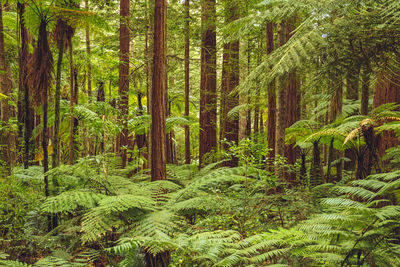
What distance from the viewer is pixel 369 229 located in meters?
2.33

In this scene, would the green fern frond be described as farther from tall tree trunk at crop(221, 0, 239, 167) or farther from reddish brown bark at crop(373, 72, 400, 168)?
reddish brown bark at crop(373, 72, 400, 168)

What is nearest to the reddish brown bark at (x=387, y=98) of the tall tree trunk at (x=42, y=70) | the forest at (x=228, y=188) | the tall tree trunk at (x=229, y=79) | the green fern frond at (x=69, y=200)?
the forest at (x=228, y=188)

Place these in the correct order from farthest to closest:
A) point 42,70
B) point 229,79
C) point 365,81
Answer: point 229,79 → point 42,70 → point 365,81

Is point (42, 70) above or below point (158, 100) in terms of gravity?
above

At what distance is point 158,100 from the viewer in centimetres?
454

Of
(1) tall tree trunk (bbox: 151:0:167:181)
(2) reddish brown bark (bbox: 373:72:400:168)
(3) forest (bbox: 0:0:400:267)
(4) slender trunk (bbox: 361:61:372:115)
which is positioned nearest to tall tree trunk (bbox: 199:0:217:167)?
(3) forest (bbox: 0:0:400:267)

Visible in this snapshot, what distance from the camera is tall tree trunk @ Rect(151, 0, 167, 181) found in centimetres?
452

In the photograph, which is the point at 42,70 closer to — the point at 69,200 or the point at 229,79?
the point at 69,200

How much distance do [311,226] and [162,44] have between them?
11.9 feet

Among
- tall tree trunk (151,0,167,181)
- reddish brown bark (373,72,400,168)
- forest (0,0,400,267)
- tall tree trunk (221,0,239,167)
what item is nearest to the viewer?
forest (0,0,400,267)

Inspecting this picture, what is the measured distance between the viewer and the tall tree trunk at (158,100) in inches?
178

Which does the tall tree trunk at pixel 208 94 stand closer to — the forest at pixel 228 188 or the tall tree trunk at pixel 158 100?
the forest at pixel 228 188

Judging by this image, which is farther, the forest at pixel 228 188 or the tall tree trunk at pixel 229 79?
the tall tree trunk at pixel 229 79

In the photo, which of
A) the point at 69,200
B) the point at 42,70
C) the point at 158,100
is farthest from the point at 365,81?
the point at 42,70
